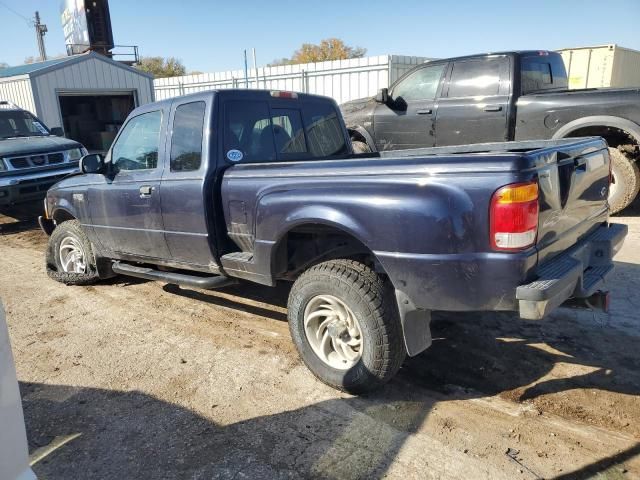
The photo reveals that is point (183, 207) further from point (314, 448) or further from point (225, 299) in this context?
point (314, 448)

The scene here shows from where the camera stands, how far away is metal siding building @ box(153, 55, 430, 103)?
1526 cm

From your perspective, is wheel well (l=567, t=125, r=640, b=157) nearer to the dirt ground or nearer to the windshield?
the dirt ground

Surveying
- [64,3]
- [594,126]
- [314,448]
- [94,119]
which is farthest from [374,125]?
[64,3]

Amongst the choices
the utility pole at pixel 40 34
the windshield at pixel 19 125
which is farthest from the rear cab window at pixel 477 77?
the utility pole at pixel 40 34

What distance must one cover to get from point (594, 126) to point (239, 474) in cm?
624

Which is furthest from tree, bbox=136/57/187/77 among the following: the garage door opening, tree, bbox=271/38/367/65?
the garage door opening

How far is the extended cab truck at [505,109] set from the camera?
6465mm

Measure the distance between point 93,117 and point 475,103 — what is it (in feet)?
66.6

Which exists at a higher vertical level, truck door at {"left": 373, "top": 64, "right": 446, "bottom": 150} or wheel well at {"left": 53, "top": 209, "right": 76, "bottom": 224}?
truck door at {"left": 373, "top": 64, "right": 446, "bottom": 150}

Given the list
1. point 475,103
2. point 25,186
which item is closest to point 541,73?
point 475,103

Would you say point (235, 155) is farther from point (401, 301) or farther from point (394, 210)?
point (401, 301)

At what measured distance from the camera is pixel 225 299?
5.04 m

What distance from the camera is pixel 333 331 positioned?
3.26 meters

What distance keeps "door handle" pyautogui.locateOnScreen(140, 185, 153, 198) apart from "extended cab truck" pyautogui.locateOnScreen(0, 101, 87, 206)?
16.6 ft
